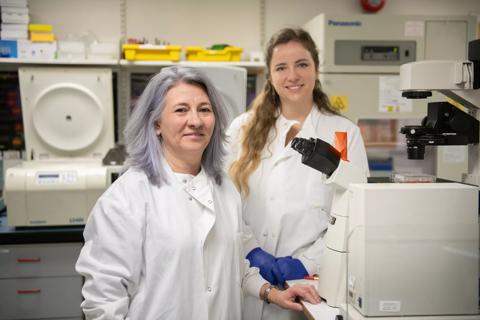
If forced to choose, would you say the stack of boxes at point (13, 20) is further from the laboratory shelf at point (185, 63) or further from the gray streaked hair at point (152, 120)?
the gray streaked hair at point (152, 120)

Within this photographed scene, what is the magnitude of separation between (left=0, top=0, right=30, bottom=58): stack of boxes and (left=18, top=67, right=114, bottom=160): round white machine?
0.65 ft

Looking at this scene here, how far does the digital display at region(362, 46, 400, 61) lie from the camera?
2922 mm

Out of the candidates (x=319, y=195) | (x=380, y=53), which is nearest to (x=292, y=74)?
(x=319, y=195)

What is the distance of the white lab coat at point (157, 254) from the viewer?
1.21 meters

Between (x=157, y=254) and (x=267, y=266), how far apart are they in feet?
1.68

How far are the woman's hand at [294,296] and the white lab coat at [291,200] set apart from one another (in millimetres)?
230

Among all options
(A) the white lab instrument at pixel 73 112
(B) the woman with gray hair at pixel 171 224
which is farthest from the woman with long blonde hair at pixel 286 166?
(A) the white lab instrument at pixel 73 112

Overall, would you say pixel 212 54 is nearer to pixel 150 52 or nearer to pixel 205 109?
pixel 150 52

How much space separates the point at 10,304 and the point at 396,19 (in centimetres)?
281

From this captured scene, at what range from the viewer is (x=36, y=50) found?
2918 mm

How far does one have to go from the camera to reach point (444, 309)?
111cm

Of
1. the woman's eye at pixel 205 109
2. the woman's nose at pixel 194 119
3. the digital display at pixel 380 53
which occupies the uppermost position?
the digital display at pixel 380 53

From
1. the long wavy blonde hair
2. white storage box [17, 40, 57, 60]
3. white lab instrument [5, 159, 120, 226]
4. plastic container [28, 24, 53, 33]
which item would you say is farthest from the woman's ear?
plastic container [28, 24, 53, 33]

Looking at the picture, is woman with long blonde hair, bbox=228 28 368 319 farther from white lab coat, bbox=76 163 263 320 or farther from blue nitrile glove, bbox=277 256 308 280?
white lab coat, bbox=76 163 263 320
